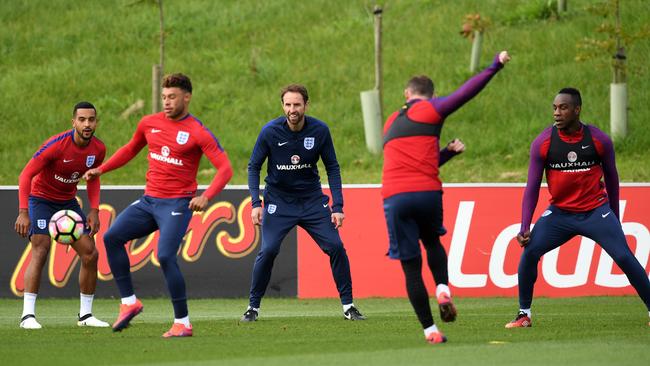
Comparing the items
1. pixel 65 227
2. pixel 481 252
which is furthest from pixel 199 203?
pixel 481 252

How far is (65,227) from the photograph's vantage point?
11367mm

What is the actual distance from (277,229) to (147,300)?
4304 millimetres

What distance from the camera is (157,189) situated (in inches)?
405

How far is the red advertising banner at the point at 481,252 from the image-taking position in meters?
15.4

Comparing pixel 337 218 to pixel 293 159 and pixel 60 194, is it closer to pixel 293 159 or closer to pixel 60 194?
pixel 293 159

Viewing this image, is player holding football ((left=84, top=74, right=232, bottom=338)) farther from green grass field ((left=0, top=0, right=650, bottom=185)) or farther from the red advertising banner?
green grass field ((left=0, top=0, right=650, bottom=185))

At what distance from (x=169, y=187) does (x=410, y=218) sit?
2.42 m

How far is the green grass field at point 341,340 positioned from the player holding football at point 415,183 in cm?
50

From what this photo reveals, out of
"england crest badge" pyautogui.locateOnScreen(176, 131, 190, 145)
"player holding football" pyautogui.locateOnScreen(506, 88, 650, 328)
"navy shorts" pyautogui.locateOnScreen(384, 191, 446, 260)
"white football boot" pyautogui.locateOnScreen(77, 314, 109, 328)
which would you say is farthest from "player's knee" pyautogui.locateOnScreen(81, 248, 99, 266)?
"player holding football" pyautogui.locateOnScreen(506, 88, 650, 328)

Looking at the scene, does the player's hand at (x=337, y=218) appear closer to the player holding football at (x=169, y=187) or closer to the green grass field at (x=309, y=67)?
the player holding football at (x=169, y=187)

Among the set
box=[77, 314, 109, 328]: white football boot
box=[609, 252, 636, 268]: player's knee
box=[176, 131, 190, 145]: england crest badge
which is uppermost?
box=[176, 131, 190, 145]: england crest badge

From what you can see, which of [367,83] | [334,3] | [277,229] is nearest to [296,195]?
[277,229]

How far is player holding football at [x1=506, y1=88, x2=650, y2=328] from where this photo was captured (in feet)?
35.1

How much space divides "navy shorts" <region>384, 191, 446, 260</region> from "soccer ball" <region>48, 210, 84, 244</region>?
3.78 m
